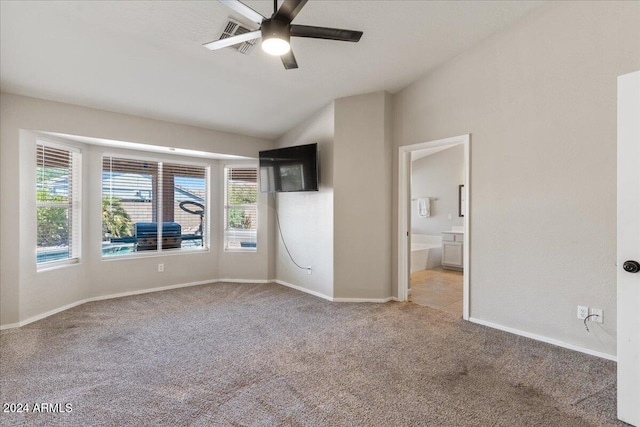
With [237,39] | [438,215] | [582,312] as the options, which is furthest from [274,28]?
[438,215]

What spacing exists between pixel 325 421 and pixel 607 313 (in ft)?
8.50

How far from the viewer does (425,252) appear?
6.51m

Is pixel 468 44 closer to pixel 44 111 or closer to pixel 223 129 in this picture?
pixel 223 129

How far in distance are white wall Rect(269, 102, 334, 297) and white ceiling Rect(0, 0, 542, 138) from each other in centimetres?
52

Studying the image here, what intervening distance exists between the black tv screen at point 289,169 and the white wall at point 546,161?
1.80 meters

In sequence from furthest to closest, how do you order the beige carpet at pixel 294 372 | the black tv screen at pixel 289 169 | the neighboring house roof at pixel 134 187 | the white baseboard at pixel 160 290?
the black tv screen at pixel 289 169, the neighboring house roof at pixel 134 187, the white baseboard at pixel 160 290, the beige carpet at pixel 294 372

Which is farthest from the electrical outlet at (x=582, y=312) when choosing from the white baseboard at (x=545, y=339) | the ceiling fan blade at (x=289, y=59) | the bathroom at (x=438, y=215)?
the ceiling fan blade at (x=289, y=59)

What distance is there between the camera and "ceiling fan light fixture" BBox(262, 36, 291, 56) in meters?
2.02

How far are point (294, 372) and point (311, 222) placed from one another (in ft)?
8.22

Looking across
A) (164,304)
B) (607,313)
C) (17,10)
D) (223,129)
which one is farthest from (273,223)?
(607,313)

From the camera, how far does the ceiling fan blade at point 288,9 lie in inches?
71.7

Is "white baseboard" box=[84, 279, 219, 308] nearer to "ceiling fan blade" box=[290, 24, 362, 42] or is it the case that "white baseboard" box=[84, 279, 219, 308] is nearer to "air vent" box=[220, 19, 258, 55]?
"air vent" box=[220, 19, 258, 55]

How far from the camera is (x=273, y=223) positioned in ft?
17.6

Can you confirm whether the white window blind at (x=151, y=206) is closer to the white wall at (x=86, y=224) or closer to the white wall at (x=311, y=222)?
the white wall at (x=86, y=224)
